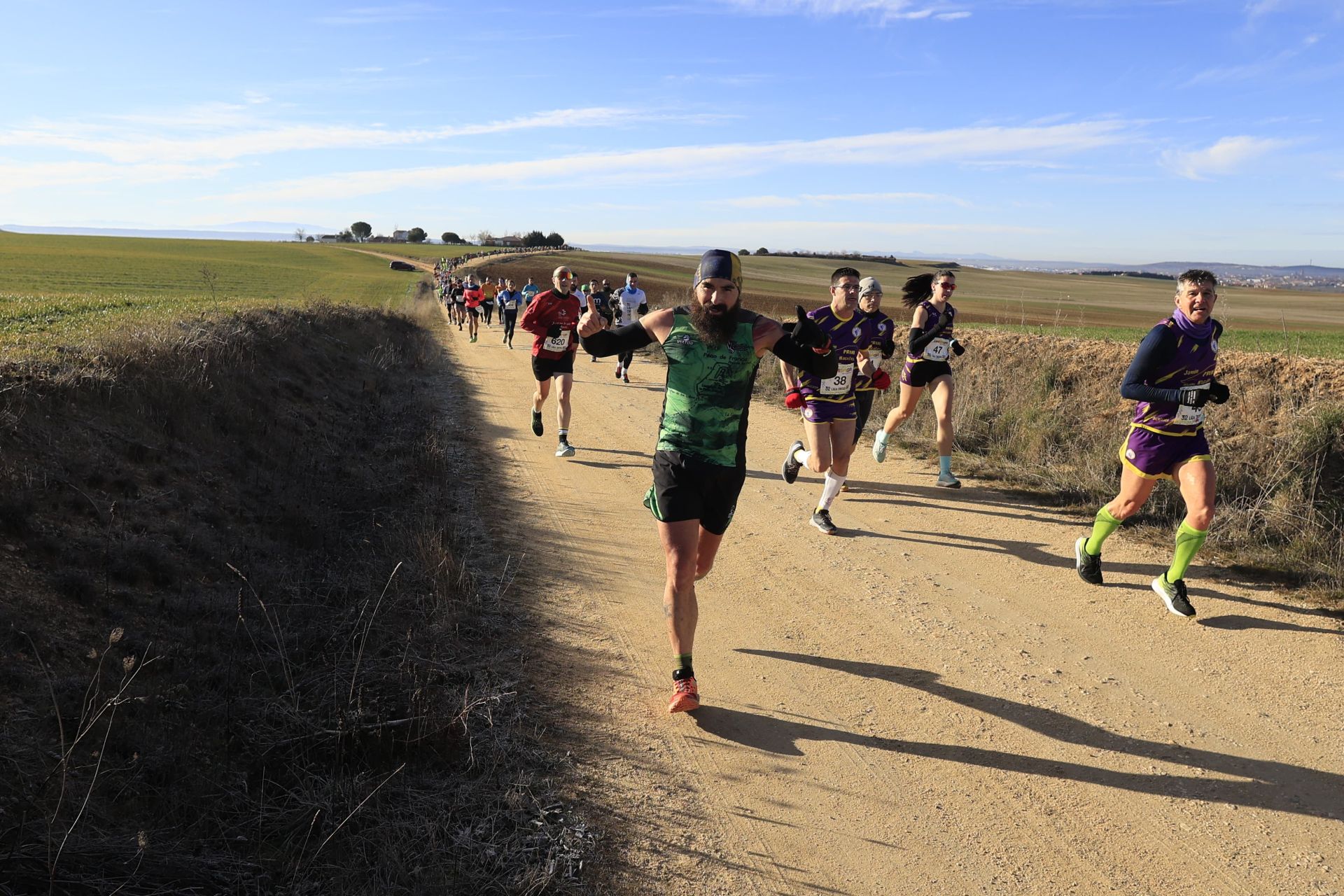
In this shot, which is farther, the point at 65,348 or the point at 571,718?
the point at 65,348

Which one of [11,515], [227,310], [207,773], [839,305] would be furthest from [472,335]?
[207,773]

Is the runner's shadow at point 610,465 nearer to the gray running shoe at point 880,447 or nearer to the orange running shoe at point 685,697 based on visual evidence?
the gray running shoe at point 880,447

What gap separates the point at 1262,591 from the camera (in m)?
5.73

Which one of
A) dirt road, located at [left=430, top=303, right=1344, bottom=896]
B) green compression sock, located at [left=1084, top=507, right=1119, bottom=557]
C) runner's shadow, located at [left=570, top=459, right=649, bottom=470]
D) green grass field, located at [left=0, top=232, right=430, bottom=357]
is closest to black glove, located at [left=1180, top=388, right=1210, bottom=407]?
green compression sock, located at [left=1084, top=507, right=1119, bottom=557]

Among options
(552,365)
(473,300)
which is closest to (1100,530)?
(552,365)

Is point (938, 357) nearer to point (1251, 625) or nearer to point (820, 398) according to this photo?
point (820, 398)

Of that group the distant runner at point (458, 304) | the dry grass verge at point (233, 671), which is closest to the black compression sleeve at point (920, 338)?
the dry grass verge at point (233, 671)

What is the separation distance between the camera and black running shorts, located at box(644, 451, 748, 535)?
4105 mm

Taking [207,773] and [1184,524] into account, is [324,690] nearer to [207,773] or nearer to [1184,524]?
[207,773]

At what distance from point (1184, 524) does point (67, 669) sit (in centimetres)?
623

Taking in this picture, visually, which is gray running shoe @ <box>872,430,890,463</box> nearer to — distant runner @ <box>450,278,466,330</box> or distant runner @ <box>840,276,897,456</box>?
distant runner @ <box>840,276,897,456</box>

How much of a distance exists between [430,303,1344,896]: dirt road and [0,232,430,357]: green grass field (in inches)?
239

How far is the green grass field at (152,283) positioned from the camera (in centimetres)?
1027

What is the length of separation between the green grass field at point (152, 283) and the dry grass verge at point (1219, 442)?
9514 mm
